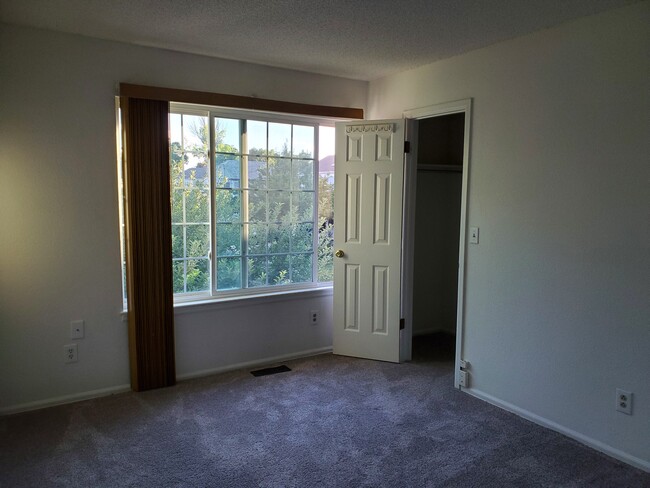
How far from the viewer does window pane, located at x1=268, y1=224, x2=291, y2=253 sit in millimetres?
4039

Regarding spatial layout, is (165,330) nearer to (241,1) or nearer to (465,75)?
(241,1)

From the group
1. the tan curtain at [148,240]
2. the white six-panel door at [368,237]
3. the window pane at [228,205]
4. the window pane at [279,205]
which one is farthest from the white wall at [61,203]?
the white six-panel door at [368,237]

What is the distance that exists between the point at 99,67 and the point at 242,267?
1.79m

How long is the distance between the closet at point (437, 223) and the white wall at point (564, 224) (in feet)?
4.35

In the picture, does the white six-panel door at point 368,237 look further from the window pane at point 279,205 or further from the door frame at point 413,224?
the window pane at point 279,205

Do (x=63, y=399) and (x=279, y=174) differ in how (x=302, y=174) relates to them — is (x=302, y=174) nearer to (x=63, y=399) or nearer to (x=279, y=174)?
(x=279, y=174)

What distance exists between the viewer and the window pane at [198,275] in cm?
371

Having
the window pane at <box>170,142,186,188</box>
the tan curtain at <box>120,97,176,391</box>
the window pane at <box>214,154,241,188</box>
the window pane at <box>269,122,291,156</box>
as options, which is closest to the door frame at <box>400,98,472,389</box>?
the window pane at <box>269,122,291,156</box>

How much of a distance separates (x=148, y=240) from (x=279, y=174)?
1.25 m

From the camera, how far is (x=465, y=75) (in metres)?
3.38

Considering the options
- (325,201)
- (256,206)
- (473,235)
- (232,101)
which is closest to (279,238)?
(256,206)

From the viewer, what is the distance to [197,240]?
12.2 ft

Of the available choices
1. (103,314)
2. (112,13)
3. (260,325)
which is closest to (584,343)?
(260,325)

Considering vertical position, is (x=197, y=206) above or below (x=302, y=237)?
above
